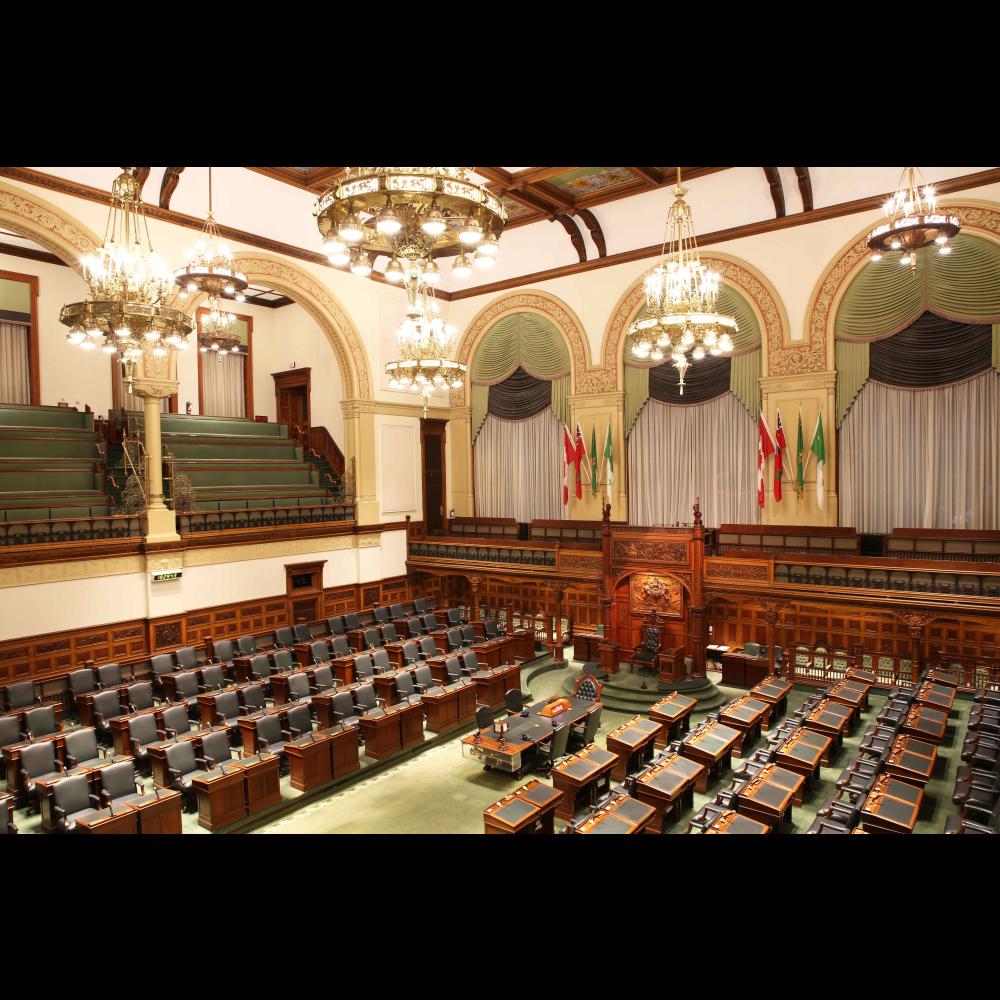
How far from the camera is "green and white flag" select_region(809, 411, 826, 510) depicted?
40.6 feet

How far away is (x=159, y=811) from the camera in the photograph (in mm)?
5992

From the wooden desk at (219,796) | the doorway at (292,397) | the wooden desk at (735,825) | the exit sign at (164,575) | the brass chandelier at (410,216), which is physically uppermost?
the doorway at (292,397)

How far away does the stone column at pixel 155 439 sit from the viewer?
1141cm

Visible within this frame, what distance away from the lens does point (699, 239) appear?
44.9ft

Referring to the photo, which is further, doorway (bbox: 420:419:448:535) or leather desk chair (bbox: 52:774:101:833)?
doorway (bbox: 420:419:448:535)

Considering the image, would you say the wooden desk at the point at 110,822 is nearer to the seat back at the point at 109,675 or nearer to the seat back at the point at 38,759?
the seat back at the point at 38,759

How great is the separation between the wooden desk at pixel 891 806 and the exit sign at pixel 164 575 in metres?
10.7

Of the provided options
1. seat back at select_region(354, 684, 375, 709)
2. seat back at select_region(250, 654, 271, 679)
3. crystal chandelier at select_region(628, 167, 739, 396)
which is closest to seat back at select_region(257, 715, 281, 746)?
seat back at select_region(354, 684, 375, 709)

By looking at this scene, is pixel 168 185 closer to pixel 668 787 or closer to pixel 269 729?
pixel 269 729

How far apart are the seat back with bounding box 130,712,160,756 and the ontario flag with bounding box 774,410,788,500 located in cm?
1098

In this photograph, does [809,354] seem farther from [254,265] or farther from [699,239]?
[254,265]

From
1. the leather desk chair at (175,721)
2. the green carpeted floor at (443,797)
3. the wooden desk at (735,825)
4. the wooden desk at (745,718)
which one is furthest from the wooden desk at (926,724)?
the leather desk chair at (175,721)

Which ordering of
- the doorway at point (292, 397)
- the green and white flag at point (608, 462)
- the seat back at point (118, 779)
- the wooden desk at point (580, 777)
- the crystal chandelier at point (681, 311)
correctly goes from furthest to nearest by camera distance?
the doorway at point (292, 397)
the green and white flag at point (608, 462)
the crystal chandelier at point (681, 311)
the wooden desk at point (580, 777)
the seat back at point (118, 779)

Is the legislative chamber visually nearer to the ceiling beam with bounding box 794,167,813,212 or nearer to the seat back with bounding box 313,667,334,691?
the seat back with bounding box 313,667,334,691
